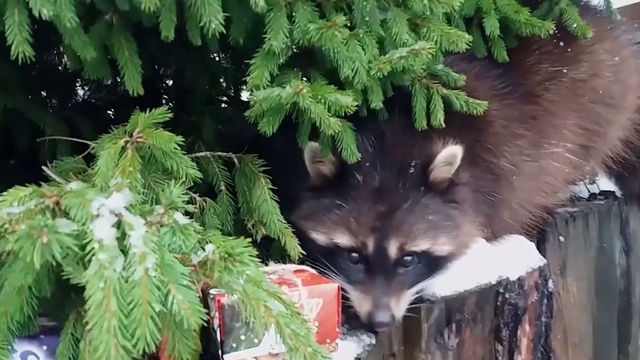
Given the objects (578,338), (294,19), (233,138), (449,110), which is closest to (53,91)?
(233,138)

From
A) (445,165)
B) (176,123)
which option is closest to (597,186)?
(445,165)

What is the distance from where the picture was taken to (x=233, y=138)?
1743mm

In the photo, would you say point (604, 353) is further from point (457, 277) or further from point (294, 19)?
point (294, 19)

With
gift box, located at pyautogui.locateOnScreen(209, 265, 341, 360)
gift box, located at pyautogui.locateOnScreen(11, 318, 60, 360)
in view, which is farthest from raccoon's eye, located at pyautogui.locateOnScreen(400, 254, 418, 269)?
gift box, located at pyautogui.locateOnScreen(11, 318, 60, 360)

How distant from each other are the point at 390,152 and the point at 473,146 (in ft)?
0.91

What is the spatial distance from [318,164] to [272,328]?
0.69 metres

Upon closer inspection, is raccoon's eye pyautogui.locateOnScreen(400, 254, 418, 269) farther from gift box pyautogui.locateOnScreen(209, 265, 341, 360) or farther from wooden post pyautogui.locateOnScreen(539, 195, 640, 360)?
wooden post pyautogui.locateOnScreen(539, 195, 640, 360)

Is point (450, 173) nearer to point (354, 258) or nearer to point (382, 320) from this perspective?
point (354, 258)

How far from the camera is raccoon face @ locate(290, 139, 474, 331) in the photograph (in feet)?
5.46

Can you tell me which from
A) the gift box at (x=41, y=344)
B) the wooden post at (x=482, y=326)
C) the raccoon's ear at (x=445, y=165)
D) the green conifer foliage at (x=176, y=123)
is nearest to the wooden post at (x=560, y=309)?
the wooden post at (x=482, y=326)

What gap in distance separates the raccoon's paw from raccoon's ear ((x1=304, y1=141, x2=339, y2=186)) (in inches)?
13.4

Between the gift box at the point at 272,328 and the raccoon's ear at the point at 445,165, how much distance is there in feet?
1.67

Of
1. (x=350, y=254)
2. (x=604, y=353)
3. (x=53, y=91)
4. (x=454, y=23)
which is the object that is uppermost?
(x=454, y=23)

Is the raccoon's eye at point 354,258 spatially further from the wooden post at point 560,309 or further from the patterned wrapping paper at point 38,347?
the patterned wrapping paper at point 38,347
